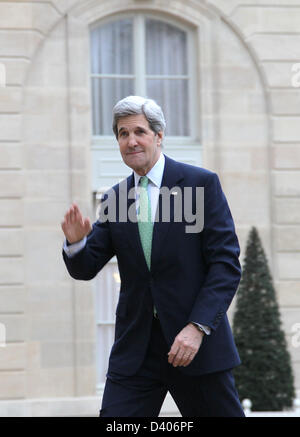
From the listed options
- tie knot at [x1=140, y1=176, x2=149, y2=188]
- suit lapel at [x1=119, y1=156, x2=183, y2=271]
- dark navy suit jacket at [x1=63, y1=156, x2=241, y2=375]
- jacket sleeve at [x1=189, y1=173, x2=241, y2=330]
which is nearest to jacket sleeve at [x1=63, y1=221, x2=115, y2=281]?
dark navy suit jacket at [x1=63, y1=156, x2=241, y2=375]

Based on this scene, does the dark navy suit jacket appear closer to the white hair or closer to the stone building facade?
the white hair

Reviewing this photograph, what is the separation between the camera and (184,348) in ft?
14.3

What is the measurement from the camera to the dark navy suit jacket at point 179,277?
15.0ft

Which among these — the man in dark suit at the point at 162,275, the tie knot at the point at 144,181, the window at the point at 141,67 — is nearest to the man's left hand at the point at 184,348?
the man in dark suit at the point at 162,275

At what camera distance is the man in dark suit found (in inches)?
180

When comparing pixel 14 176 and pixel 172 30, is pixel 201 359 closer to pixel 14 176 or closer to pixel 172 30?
pixel 14 176

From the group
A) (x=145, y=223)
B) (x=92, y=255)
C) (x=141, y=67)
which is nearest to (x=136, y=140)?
(x=145, y=223)

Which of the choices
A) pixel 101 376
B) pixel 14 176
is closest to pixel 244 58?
pixel 14 176

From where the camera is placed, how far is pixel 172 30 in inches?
466

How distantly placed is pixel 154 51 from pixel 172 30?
348mm

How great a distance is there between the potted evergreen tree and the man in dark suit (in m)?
6.37

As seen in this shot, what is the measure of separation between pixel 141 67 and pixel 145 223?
7.18 m

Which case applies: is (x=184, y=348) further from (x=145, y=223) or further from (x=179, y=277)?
(x=145, y=223)

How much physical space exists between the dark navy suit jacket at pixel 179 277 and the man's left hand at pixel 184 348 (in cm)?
11
